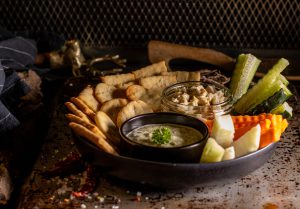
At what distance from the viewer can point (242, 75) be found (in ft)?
6.08

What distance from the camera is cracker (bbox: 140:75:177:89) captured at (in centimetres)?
175

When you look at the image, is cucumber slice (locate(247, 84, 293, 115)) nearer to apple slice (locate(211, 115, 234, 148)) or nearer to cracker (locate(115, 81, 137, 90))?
apple slice (locate(211, 115, 234, 148))

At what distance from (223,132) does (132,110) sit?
287 mm

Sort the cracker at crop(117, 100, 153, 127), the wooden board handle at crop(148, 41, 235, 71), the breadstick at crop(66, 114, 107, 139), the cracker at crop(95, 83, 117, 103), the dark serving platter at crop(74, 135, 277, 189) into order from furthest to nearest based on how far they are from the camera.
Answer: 1. the wooden board handle at crop(148, 41, 235, 71)
2. the cracker at crop(95, 83, 117, 103)
3. the cracker at crop(117, 100, 153, 127)
4. the breadstick at crop(66, 114, 107, 139)
5. the dark serving platter at crop(74, 135, 277, 189)

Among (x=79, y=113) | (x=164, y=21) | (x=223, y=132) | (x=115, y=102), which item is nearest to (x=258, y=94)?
(x=223, y=132)

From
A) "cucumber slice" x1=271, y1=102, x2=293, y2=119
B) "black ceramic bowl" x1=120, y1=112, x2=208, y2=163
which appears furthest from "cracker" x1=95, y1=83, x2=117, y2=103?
"cucumber slice" x1=271, y1=102, x2=293, y2=119

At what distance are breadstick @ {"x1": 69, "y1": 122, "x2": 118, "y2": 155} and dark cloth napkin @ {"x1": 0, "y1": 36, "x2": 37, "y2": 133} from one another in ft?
1.12

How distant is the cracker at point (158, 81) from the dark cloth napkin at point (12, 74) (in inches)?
15.6

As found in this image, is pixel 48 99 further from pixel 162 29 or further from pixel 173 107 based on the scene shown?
pixel 173 107

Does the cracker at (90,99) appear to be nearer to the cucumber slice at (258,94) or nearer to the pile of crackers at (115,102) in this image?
the pile of crackers at (115,102)

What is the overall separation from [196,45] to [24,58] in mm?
672

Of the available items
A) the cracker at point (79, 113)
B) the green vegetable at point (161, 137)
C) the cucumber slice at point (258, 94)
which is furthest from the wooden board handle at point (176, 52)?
the green vegetable at point (161, 137)

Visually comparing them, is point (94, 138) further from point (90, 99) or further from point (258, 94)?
point (258, 94)

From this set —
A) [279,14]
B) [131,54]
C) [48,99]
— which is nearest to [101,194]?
[48,99]
